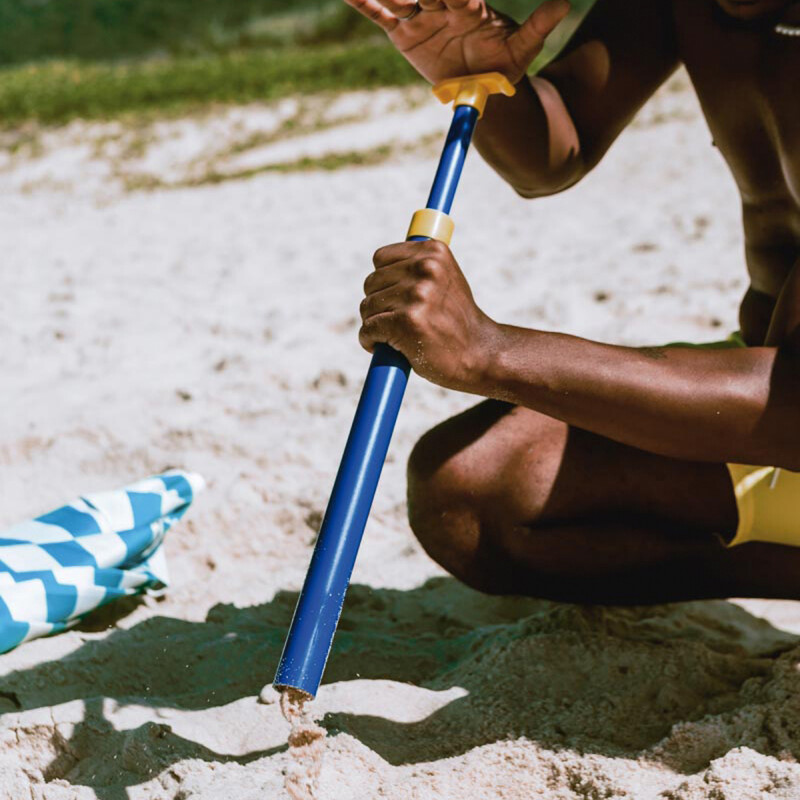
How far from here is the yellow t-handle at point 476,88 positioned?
164cm

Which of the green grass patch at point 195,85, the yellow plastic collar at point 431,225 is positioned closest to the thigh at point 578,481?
the yellow plastic collar at point 431,225

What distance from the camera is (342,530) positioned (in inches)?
50.3

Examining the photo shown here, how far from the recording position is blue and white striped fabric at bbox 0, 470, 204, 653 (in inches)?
65.9

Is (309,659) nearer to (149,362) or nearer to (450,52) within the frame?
(450,52)

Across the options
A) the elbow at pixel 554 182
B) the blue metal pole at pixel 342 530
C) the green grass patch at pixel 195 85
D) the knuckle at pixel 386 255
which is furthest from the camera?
the green grass patch at pixel 195 85

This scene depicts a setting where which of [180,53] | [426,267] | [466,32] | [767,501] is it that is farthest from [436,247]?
[180,53]

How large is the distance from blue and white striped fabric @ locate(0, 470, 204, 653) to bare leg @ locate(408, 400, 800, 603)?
1.80 ft

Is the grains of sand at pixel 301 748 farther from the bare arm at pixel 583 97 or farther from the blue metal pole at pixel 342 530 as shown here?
the bare arm at pixel 583 97

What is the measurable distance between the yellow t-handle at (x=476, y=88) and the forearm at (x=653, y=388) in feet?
1.62

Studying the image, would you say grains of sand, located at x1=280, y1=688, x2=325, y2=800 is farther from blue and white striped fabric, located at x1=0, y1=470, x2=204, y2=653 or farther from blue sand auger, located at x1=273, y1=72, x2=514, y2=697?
blue and white striped fabric, located at x1=0, y1=470, x2=204, y2=653

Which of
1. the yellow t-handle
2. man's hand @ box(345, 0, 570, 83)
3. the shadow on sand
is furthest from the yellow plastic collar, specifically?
the shadow on sand

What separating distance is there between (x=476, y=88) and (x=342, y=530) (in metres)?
0.81

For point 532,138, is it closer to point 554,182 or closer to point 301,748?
point 554,182

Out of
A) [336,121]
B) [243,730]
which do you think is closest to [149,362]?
[243,730]
